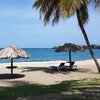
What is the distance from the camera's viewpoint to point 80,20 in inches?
977

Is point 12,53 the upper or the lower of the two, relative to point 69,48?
lower

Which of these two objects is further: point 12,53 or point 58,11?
point 58,11

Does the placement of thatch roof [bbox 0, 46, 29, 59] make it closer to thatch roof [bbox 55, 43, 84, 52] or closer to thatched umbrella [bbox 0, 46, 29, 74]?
thatched umbrella [bbox 0, 46, 29, 74]

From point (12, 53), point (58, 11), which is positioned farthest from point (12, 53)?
point (58, 11)

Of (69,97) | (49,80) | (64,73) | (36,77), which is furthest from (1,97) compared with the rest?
(64,73)

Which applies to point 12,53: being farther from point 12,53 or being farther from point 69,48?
point 69,48

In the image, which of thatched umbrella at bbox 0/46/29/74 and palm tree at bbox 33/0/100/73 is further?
palm tree at bbox 33/0/100/73

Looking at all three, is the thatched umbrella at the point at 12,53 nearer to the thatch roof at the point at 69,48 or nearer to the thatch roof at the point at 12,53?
the thatch roof at the point at 12,53

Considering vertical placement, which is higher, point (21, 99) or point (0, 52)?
point (0, 52)

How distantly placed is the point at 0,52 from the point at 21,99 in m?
10.9

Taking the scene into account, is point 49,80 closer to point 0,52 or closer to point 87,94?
point 0,52

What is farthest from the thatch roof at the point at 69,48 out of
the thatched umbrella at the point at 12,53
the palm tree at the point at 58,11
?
the thatched umbrella at the point at 12,53

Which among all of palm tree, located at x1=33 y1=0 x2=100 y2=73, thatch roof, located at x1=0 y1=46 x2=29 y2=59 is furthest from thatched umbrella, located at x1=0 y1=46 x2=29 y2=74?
palm tree, located at x1=33 y1=0 x2=100 y2=73

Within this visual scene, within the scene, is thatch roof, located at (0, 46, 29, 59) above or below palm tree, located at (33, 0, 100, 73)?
below
